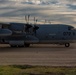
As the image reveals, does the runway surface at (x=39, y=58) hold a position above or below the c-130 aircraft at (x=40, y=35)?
above

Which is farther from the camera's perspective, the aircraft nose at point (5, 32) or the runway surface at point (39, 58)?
the aircraft nose at point (5, 32)

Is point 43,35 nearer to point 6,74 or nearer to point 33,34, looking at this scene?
point 33,34

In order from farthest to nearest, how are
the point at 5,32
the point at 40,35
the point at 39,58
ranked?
1. the point at 40,35
2. the point at 5,32
3. the point at 39,58

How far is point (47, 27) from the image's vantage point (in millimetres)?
43812

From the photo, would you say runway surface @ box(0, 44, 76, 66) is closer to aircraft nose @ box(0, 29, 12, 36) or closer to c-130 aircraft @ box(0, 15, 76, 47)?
aircraft nose @ box(0, 29, 12, 36)

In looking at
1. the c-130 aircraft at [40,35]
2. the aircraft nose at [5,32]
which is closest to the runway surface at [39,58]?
the aircraft nose at [5,32]

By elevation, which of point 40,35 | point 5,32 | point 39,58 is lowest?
point 40,35

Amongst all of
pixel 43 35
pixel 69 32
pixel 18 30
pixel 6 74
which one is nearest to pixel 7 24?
pixel 18 30

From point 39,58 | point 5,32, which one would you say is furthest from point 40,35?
point 39,58

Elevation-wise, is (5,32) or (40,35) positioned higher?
(5,32)

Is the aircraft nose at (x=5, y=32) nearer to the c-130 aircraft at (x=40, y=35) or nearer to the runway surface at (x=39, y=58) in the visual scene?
the c-130 aircraft at (x=40, y=35)

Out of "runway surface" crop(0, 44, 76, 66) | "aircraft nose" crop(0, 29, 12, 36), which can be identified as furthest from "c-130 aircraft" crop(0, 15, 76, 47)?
"runway surface" crop(0, 44, 76, 66)

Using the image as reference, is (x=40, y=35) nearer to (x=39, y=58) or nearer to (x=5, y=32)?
(x=5, y=32)

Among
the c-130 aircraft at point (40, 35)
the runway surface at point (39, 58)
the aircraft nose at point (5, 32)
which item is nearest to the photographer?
the runway surface at point (39, 58)
